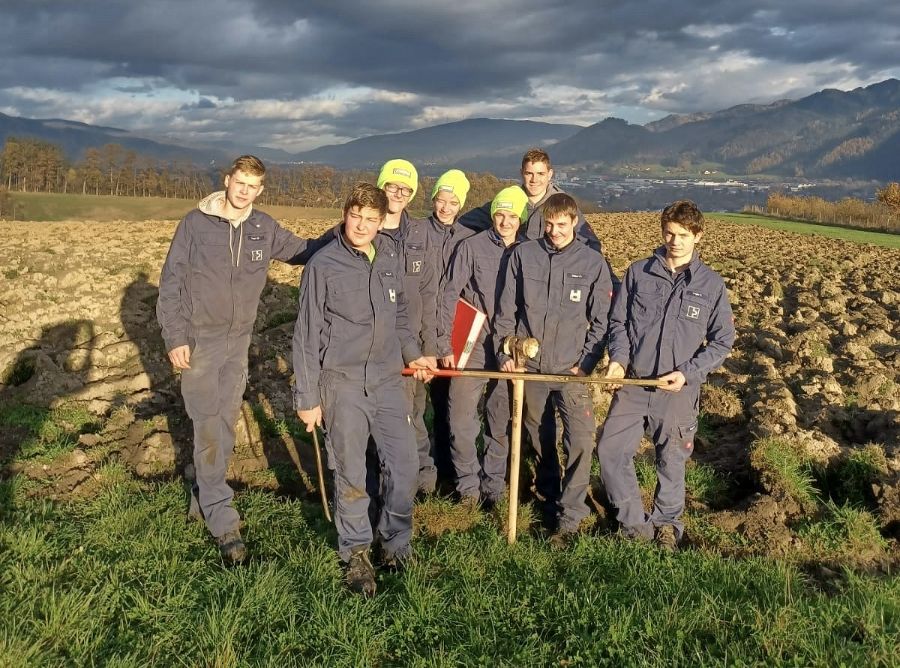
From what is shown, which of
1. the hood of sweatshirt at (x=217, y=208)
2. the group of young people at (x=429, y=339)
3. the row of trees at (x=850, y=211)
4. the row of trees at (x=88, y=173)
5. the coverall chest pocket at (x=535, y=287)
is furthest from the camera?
the row of trees at (x=88, y=173)

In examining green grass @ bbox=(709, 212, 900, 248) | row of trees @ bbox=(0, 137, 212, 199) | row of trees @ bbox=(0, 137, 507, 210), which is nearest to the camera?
green grass @ bbox=(709, 212, 900, 248)

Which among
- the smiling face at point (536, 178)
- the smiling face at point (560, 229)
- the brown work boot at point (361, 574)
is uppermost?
the smiling face at point (536, 178)

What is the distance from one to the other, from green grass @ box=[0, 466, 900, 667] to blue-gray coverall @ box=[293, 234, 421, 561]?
0.33 meters

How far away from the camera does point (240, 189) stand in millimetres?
4434

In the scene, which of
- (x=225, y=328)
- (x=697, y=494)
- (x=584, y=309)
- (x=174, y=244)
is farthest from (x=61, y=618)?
(x=697, y=494)

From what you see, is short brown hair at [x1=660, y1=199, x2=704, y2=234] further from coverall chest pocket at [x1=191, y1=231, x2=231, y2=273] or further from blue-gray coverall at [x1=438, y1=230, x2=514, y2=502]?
coverall chest pocket at [x1=191, y1=231, x2=231, y2=273]

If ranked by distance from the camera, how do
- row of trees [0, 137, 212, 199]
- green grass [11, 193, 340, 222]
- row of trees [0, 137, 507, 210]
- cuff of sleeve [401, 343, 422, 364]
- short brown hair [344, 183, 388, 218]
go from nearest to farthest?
short brown hair [344, 183, 388, 218], cuff of sleeve [401, 343, 422, 364], green grass [11, 193, 340, 222], row of trees [0, 137, 507, 210], row of trees [0, 137, 212, 199]

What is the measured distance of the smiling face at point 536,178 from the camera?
5.50 m

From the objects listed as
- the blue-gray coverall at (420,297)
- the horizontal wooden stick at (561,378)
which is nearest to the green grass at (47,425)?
the blue-gray coverall at (420,297)

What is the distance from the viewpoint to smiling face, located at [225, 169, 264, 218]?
4410mm

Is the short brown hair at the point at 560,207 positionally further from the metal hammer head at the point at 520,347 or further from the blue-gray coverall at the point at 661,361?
the metal hammer head at the point at 520,347

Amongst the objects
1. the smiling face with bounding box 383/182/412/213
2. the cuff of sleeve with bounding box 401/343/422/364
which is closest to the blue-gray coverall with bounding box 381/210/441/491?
the smiling face with bounding box 383/182/412/213

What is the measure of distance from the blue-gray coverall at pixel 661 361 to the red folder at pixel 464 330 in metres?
1.11

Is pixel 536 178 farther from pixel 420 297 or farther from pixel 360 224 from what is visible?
pixel 360 224
